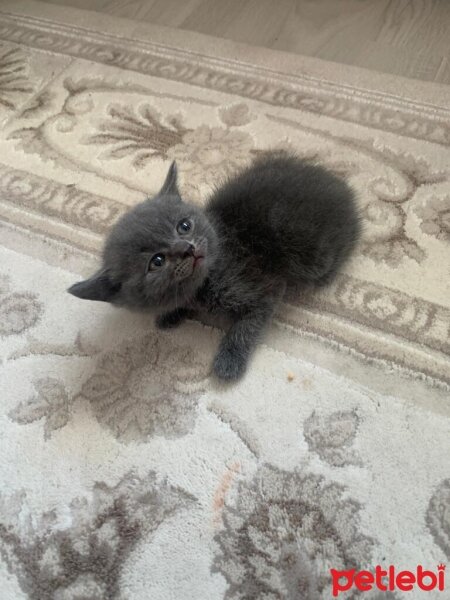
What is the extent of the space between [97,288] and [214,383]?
0.26m

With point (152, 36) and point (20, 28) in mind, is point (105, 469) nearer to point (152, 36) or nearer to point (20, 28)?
point (152, 36)

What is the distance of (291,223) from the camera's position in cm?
90

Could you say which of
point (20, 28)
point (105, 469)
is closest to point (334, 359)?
point (105, 469)

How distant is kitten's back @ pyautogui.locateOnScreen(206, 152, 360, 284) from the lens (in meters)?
0.91

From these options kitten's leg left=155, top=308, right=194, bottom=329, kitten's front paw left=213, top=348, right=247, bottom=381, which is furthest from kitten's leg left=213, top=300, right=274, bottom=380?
kitten's leg left=155, top=308, right=194, bottom=329

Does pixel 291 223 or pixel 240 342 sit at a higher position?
pixel 291 223

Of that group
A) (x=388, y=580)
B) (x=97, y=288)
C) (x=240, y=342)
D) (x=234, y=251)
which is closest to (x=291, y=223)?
(x=234, y=251)

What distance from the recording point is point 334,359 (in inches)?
35.3

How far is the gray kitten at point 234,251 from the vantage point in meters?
0.85

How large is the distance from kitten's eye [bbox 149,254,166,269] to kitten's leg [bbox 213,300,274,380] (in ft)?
0.60

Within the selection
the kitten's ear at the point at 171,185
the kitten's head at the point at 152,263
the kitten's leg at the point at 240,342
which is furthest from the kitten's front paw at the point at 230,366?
the kitten's ear at the point at 171,185

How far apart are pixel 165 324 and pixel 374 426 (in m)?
0.42

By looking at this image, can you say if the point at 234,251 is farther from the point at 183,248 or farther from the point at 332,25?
the point at 332,25

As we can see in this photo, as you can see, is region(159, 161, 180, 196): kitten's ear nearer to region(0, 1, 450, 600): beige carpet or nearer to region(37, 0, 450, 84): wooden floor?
region(0, 1, 450, 600): beige carpet
